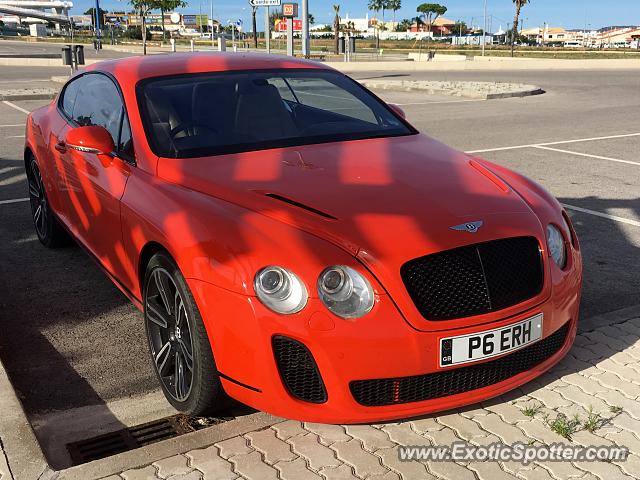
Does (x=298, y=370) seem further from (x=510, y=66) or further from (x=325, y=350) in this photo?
(x=510, y=66)

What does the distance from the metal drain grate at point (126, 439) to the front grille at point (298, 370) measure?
2.38ft

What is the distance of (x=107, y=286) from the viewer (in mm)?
5035

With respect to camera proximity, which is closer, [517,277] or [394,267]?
[394,267]

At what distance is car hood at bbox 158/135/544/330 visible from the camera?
2.90m

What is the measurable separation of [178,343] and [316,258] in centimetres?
89

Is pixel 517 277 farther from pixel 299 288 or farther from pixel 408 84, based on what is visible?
pixel 408 84

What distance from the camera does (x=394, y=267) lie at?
2.79 m

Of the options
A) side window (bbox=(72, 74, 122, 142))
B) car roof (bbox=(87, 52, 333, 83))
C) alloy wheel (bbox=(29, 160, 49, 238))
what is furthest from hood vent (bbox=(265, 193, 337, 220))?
alloy wheel (bbox=(29, 160, 49, 238))

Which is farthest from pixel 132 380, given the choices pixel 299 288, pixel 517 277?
pixel 517 277

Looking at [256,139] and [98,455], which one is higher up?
[256,139]

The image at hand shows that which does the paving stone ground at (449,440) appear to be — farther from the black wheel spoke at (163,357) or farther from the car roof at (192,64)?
the car roof at (192,64)

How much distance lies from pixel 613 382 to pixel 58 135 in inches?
153

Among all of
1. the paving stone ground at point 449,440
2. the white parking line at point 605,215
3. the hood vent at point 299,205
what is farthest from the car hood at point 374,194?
the white parking line at point 605,215

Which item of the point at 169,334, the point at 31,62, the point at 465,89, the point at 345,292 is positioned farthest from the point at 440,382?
the point at 31,62
